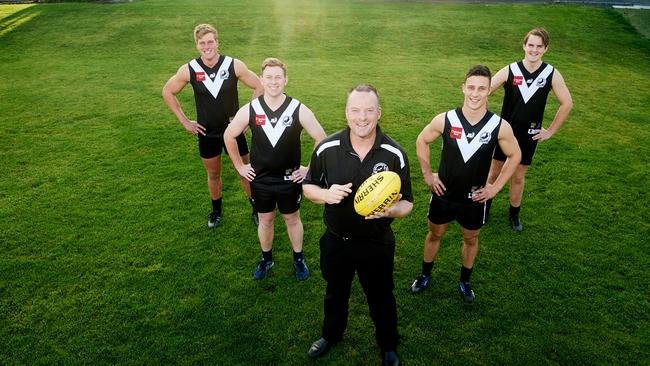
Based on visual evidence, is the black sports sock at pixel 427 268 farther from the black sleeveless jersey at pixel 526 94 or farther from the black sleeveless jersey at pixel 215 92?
the black sleeveless jersey at pixel 215 92

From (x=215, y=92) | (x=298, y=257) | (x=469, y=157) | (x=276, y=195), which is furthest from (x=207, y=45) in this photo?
(x=469, y=157)

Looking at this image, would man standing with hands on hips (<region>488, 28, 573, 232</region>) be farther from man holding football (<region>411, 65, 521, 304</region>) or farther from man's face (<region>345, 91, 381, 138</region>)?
man's face (<region>345, 91, 381, 138</region>)

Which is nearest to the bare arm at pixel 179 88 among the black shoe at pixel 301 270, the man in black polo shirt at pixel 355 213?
the black shoe at pixel 301 270

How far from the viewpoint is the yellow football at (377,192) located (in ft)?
10.4

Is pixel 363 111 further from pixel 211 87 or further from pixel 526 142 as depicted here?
pixel 526 142

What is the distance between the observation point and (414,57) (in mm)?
15250

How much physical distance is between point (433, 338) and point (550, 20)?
1921cm

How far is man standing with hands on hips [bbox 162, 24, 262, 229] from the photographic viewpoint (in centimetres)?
538

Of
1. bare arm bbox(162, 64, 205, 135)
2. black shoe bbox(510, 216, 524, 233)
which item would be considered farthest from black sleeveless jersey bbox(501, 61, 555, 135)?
bare arm bbox(162, 64, 205, 135)

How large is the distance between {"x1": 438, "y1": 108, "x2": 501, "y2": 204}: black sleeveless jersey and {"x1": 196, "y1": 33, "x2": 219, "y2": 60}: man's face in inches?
120

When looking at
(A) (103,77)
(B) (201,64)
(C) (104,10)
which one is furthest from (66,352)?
(C) (104,10)

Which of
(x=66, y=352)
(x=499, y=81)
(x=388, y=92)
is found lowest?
(x=66, y=352)

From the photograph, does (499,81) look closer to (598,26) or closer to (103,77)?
(103,77)

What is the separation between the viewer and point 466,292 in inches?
193
